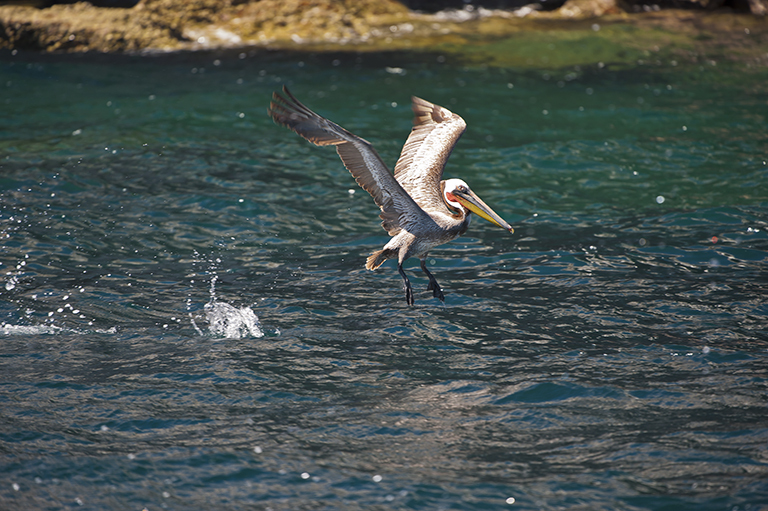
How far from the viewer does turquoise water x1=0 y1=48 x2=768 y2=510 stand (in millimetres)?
4500

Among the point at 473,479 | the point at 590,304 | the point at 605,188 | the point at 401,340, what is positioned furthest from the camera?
the point at 605,188

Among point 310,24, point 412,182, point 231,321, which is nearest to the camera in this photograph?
point 231,321

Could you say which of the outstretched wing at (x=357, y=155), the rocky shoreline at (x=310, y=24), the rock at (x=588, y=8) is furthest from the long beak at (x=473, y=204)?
the rock at (x=588, y=8)

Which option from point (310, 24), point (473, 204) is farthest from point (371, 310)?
point (310, 24)

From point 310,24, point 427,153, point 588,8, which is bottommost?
point 310,24

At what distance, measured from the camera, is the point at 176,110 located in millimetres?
11570

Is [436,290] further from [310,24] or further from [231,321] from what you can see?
[310,24]

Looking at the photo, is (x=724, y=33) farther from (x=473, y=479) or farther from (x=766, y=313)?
(x=473, y=479)

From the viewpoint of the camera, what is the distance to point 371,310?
672cm

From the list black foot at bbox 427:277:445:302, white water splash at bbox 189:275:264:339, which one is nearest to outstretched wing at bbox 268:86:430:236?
black foot at bbox 427:277:445:302

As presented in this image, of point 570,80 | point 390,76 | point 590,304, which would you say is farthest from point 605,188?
point 390,76

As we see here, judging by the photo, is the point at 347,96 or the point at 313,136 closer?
the point at 313,136

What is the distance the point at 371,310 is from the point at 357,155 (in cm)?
157

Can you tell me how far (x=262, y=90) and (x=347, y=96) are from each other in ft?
4.85
